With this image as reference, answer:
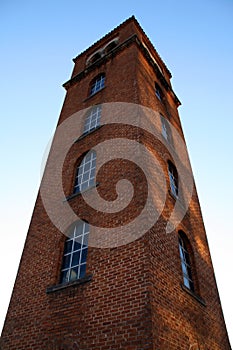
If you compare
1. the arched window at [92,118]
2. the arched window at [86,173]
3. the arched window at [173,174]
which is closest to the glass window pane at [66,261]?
the arched window at [86,173]

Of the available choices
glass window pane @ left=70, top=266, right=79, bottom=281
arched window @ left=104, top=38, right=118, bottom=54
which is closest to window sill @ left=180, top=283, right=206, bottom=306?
glass window pane @ left=70, top=266, right=79, bottom=281

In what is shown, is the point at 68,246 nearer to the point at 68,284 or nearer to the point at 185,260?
the point at 68,284

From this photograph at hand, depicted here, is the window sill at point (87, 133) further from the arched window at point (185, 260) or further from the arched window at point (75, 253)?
the arched window at point (185, 260)

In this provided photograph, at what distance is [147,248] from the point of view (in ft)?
17.8

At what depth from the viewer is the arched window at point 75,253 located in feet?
21.4

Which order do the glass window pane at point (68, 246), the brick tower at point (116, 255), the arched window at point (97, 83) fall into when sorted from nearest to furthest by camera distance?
1. the brick tower at point (116, 255)
2. the glass window pane at point (68, 246)
3. the arched window at point (97, 83)

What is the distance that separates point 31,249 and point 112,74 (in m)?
7.50

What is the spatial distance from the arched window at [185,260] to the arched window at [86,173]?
299 cm

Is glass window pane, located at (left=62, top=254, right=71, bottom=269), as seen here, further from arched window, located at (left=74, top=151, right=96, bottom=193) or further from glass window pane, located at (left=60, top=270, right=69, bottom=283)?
arched window, located at (left=74, top=151, right=96, bottom=193)

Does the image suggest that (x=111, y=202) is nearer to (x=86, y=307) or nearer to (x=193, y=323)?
(x=86, y=307)

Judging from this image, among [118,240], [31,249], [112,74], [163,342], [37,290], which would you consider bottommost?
[163,342]

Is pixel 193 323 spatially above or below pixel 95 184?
below

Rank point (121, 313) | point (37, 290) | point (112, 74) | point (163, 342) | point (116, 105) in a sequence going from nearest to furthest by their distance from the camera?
1. point (163, 342)
2. point (121, 313)
3. point (37, 290)
4. point (116, 105)
5. point (112, 74)

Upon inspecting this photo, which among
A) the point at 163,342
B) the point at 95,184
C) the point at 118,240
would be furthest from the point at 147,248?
the point at 95,184
